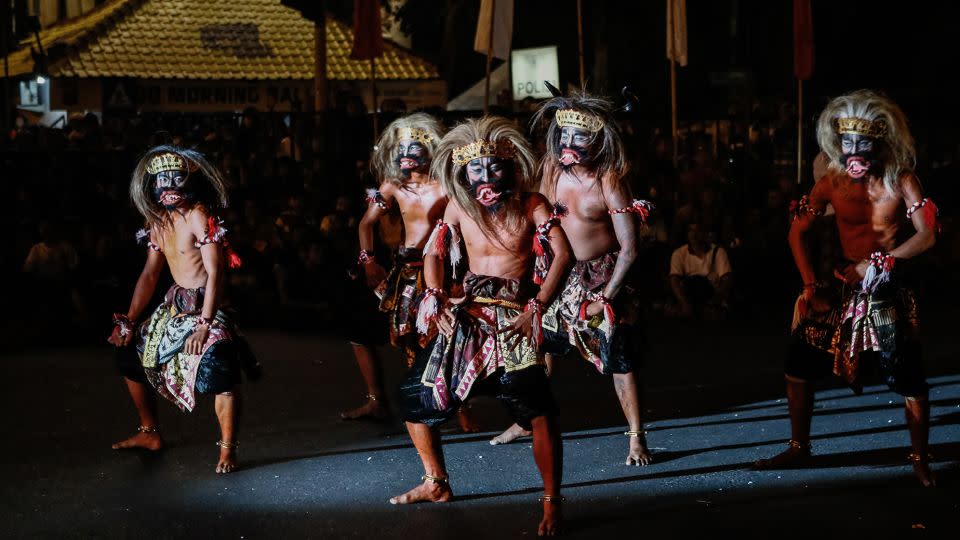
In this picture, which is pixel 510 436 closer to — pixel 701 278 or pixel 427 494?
pixel 427 494

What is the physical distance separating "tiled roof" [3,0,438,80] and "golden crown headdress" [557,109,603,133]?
15205 mm

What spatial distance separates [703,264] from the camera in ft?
42.8

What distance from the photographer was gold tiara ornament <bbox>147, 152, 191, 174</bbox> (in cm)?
711

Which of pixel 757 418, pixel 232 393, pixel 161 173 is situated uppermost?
pixel 161 173

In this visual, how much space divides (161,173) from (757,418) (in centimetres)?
400

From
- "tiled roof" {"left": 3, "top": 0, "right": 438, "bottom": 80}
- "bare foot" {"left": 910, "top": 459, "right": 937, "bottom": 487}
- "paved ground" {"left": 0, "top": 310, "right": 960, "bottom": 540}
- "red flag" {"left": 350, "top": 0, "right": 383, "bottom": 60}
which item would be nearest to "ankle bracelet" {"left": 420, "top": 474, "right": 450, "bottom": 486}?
"paved ground" {"left": 0, "top": 310, "right": 960, "bottom": 540}

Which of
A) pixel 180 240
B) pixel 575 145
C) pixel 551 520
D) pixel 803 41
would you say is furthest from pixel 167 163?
pixel 803 41

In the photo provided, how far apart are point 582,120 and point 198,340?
237 cm

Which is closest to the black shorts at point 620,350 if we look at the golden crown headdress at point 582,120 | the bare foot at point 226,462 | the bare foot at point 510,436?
the bare foot at point 510,436

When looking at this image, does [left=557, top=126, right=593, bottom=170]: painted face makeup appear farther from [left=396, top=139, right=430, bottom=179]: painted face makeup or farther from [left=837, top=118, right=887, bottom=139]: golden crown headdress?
[left=837, top=118, right=887, bottom=139]: golden crown headdress

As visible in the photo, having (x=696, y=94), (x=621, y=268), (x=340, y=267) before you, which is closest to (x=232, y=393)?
(x=621, y=268)

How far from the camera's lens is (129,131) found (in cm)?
1464

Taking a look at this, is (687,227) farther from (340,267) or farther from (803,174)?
(340,267)

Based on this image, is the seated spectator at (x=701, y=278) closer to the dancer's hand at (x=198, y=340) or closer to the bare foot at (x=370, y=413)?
the bare foot at (x=370, y=413)
